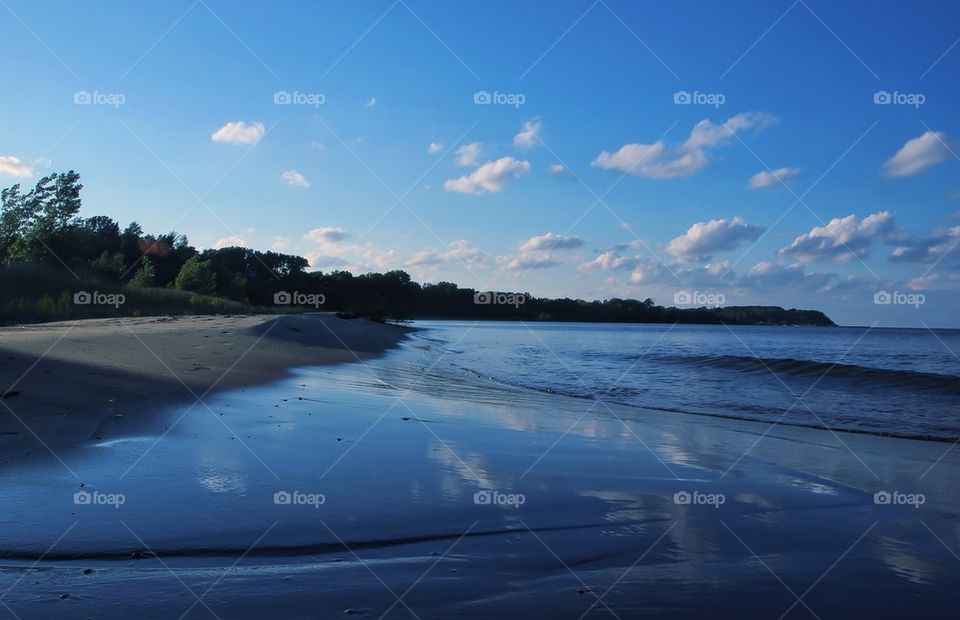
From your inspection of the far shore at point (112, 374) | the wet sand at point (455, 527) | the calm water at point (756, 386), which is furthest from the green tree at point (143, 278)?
the wet sand at point (455, 527)

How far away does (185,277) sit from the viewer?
53688mm

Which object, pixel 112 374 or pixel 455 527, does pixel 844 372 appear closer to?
pixel 112 374

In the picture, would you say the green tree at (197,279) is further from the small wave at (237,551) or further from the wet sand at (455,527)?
the small wave at (237,551)

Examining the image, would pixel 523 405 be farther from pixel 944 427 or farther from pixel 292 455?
pixel 944 427

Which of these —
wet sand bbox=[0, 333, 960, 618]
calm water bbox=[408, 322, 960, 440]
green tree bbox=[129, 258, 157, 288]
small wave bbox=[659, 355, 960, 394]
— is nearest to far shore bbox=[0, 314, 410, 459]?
wet sand bbox=[0, 333, 960, 618]

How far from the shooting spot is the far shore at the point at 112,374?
23.2 ft

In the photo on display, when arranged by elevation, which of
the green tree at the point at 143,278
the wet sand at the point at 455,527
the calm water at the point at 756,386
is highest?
the green tree at the point at 143,278

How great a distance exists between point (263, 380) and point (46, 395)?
15.7ft

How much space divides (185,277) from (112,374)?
153 ft

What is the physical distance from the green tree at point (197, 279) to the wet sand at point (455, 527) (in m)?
48.7

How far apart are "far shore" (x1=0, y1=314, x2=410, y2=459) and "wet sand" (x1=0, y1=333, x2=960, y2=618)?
0.53m

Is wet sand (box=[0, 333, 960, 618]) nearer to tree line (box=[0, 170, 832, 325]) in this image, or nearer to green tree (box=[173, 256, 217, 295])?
tree line (box=[0, 170, 832, 325])

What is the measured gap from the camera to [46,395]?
8.22m

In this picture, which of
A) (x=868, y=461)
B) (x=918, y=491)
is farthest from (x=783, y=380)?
(x=918, y=491)
